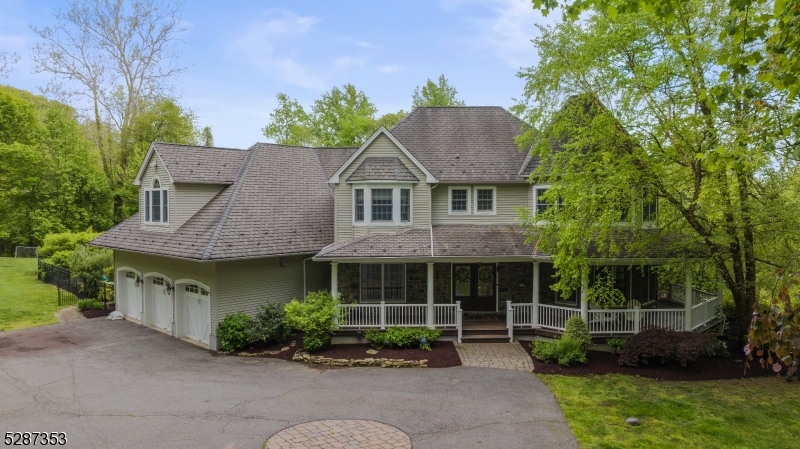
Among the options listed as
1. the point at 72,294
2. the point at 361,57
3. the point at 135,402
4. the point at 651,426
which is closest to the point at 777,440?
the point at 651,426

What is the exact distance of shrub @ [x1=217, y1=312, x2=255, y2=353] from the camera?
15.3 meters

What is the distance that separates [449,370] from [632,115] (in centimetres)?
830

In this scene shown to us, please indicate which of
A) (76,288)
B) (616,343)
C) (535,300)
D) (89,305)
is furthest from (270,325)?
(76,288)

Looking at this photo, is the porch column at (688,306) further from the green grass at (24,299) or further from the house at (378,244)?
the green grass at (24,299)

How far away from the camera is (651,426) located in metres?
10.0

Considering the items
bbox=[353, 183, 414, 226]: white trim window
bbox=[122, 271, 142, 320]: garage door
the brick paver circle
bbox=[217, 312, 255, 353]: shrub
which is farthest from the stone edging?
bbox=[122, 271, 142, 320]: garage door

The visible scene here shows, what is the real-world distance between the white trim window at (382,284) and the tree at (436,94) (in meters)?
24.9

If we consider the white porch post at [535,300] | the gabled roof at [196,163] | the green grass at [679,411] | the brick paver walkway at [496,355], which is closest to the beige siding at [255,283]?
the gabled roof at [196,163]

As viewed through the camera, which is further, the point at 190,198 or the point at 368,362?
the point at 190,198

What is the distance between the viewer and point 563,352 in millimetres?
14219

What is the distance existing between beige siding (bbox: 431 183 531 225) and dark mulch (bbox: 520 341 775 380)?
18.8 ft

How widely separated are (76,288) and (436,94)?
28.3 m

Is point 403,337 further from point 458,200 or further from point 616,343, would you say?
point 616,343

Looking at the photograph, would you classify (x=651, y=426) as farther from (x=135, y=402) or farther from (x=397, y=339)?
(x=135, y=402)
